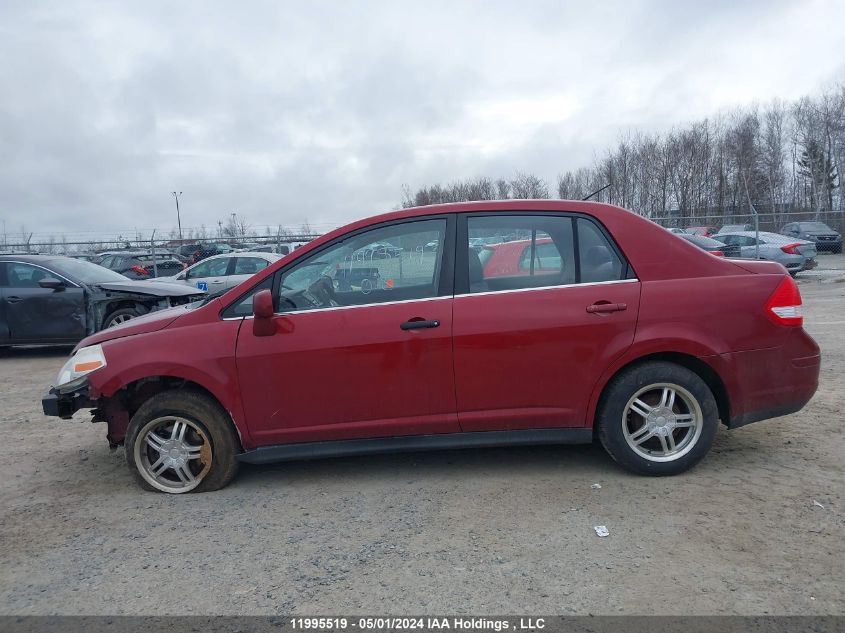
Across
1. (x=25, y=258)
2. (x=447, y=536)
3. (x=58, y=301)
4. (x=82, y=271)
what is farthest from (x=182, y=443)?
(x=25, y=258)

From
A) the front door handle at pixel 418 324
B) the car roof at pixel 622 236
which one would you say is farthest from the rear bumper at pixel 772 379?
the front door handle at pixel 418 324

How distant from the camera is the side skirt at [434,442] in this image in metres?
4.03

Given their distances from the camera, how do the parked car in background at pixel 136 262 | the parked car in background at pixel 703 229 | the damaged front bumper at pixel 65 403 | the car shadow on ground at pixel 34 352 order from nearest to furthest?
the damaged front bumper at pixel 65 403 < the car shadow on ground at pixel 34 352 < the parked car in background at pixel 136 262 < the parked car in background at pixel 703 229

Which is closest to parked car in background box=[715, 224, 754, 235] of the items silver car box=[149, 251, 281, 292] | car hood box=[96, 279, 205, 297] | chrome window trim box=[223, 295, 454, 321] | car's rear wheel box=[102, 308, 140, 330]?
silver car box=[149, 251, 281, 292]

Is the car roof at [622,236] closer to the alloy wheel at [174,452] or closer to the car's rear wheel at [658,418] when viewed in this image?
the car's rear wheel at [658,418]

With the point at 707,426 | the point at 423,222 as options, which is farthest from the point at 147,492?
the point at 707,426

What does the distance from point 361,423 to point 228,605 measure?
137 centimetres

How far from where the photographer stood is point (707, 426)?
3.99 meters

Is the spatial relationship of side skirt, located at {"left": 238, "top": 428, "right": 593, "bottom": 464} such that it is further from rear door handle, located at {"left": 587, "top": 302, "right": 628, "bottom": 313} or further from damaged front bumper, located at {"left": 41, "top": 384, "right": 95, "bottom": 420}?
damaged front bumper, located at {"left": 41, "top": 384, "right": 95, "bottom": 420}

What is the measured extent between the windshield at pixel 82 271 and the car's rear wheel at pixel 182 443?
6389 mm

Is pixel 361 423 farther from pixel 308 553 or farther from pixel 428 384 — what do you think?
pixel 308 553

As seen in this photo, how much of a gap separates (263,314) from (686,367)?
2.65 metres

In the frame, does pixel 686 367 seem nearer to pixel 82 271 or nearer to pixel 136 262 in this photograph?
pixel 82 271

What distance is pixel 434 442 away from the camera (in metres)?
4.03
